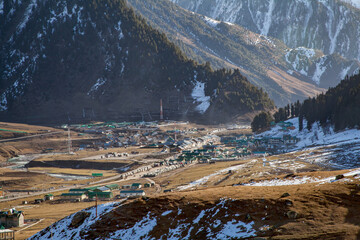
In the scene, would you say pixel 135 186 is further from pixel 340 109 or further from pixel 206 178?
pixel 340 109

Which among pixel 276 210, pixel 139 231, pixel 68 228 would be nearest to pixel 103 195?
pixel 68 228

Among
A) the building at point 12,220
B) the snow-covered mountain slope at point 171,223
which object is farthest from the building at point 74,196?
the snow-covered mountain slope at point 171,223

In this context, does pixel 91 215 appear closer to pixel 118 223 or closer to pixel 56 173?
pixel 118 223

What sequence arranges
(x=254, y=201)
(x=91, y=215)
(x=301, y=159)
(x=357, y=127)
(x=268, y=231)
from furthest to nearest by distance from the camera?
(x=357, y=127)
(x=301, y=159)
(x=91, y=215)
(x=254, y=201)
(x=268, y=231)

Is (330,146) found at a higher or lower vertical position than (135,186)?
higher

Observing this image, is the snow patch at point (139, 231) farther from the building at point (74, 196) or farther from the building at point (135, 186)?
the building at point (135, 186)

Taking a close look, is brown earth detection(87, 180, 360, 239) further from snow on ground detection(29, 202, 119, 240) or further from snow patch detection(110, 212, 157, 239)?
snow on ground detection(29, 202, 119, 240)

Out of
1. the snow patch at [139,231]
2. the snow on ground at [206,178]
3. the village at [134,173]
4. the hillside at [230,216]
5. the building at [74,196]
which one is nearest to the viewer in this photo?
the hillside at [230,216]

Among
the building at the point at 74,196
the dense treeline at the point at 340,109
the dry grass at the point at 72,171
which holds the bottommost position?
the dry grass at the point at 72,171

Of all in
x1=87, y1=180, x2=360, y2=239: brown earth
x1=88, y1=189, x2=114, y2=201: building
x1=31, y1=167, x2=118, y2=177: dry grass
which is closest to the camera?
x1=87, y1=180, x2=360, y2=239: brown earth

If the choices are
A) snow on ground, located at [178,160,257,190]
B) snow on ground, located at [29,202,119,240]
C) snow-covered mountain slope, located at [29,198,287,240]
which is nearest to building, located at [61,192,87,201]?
snow on ground, located at [178,160,257,190]

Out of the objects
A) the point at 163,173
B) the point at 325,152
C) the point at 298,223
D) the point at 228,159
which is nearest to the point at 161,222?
the point at 298,223
